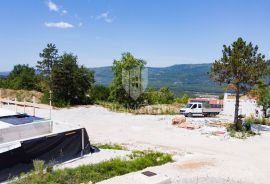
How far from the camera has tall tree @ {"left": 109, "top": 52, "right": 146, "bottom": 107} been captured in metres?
30.6

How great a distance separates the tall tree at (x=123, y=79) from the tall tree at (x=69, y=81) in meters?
3.36

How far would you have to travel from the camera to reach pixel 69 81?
3089 centimetres

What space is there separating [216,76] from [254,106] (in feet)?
44.2

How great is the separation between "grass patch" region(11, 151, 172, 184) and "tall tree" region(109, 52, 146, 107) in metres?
19.9

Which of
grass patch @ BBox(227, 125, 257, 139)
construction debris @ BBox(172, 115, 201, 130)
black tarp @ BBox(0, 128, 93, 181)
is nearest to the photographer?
black tarp @ BBox(0, 128, 93, 181)

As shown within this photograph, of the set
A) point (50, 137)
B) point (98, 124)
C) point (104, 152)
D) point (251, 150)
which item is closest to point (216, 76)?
point (251, 150)

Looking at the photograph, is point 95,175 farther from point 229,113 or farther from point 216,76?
point 229,113

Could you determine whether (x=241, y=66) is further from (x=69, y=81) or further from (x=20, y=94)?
(x=20, y=94)

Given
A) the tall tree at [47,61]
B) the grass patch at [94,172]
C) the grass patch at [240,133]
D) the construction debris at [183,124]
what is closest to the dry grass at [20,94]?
the tall tree at [47,61]

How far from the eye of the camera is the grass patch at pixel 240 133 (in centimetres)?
1662

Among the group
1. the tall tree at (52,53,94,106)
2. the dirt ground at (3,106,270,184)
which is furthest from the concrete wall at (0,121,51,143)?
the tall tree at (52,53,94,106)

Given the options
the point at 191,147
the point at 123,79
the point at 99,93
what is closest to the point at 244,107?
the point at 123,79
